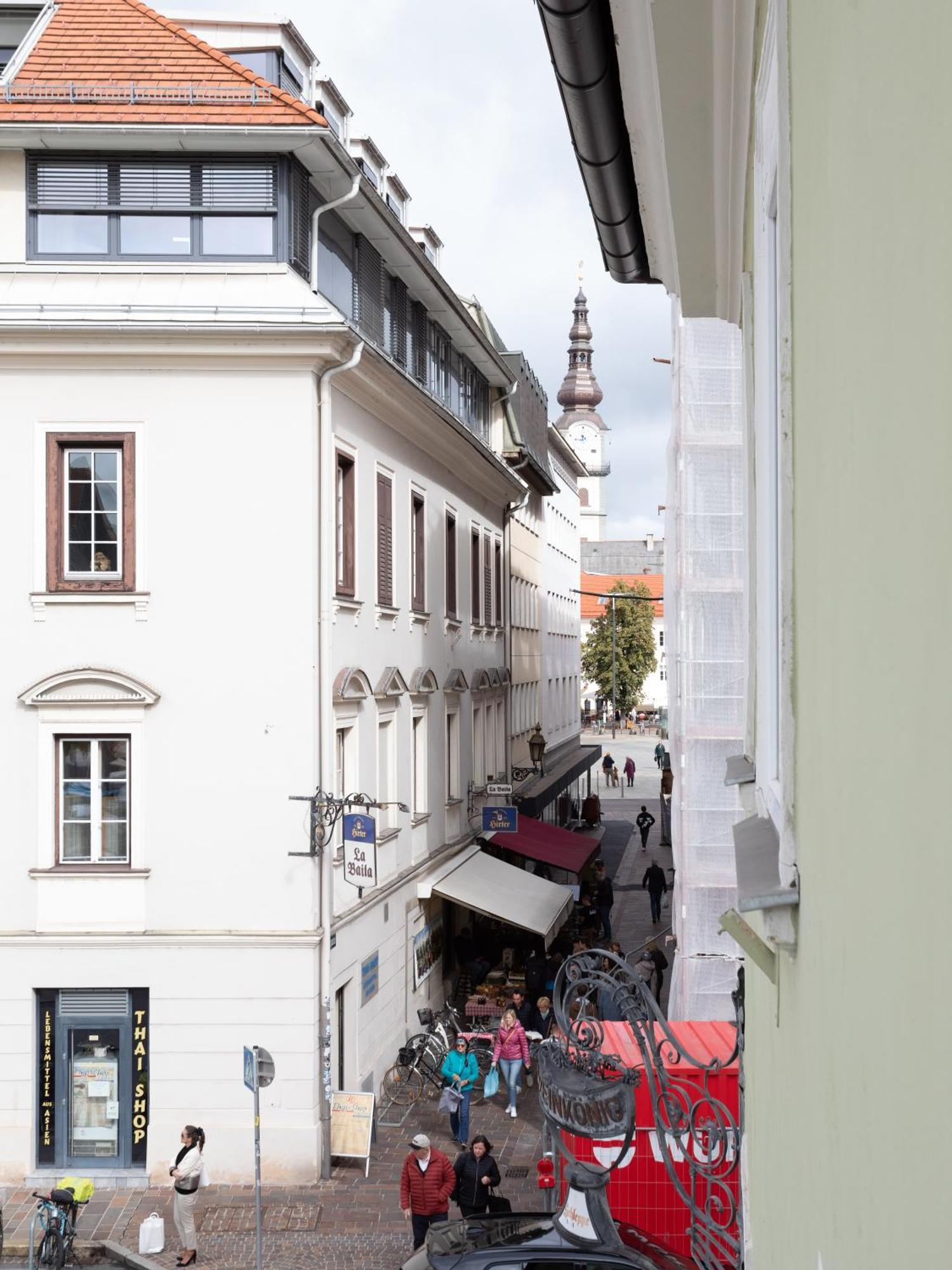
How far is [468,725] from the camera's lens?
28391 mm

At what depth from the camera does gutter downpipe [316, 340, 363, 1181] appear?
17.3m

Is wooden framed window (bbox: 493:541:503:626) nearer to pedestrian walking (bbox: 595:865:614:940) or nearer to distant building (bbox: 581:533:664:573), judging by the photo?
pedestrian walking (bbox: 595:865:614:940)

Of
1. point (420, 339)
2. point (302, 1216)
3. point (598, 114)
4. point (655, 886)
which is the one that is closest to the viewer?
point (598, 114)

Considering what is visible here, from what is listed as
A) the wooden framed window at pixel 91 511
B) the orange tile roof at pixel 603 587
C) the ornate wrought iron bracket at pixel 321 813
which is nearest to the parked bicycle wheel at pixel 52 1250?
the ornate wrought iron bracket at pixel 321 813

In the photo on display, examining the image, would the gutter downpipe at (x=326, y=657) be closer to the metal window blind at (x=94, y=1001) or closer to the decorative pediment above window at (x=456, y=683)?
the metal window blind at (x=94, y=1001)

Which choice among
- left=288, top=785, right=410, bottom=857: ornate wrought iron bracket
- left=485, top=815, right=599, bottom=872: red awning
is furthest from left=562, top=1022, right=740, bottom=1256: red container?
left=485, top=815, right=599, bottom=872: red awning

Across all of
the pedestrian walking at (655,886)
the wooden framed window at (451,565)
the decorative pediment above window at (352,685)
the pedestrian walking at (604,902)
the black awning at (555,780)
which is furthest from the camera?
the black awning at (555,780)

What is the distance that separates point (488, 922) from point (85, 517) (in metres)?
15.1

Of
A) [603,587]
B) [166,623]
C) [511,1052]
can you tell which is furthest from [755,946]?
[603,587]

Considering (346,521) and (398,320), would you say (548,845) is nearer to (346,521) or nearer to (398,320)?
(398,320)

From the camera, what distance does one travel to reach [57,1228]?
14203mm

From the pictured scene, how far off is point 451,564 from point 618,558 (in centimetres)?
14119

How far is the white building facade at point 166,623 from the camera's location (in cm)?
1714

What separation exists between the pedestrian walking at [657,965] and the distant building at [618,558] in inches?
5518
